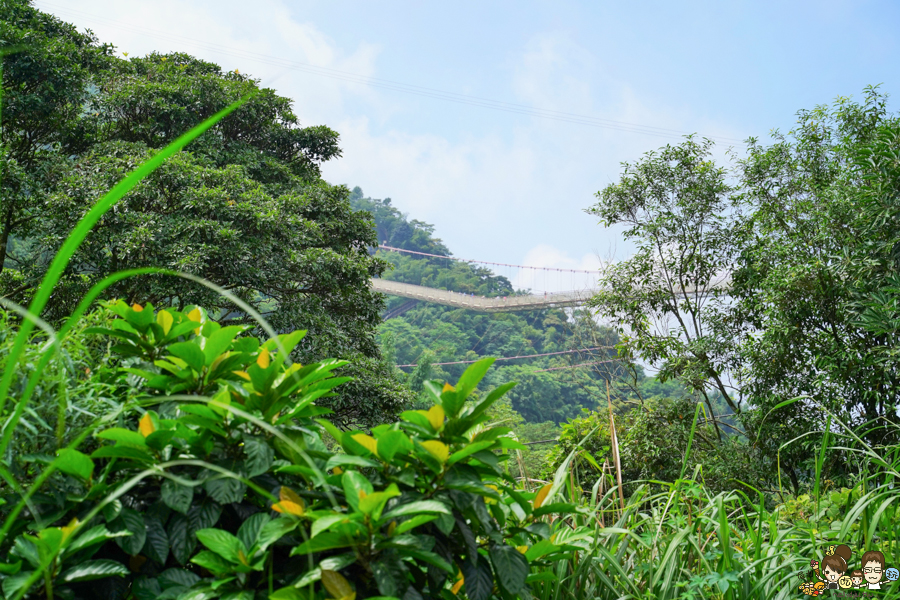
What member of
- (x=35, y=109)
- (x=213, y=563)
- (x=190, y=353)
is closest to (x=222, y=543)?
(x=213, y=563)

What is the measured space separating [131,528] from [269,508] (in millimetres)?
154

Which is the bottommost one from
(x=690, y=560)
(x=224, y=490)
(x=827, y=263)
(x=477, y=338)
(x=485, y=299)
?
(x=477, y=338)

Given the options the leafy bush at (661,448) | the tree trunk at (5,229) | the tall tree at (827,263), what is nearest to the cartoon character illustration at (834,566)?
the tall tree at (827,263)

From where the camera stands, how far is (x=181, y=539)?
2.21 ft

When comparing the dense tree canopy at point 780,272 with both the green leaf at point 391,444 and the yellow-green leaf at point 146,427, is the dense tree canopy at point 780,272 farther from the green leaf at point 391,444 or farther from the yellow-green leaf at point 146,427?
the yellow-green leaf at point 146,427

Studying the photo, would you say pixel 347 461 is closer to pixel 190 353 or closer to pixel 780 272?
pixel 190 353

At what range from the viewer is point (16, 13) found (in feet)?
17.3

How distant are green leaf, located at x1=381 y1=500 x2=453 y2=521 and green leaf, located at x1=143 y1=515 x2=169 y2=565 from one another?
270 mm

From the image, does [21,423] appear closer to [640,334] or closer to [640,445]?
[640,445]

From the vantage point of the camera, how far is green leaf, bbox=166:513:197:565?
26.3 inches

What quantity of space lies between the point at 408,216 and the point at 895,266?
3130 cm

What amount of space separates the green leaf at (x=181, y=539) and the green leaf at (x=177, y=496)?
27 mm

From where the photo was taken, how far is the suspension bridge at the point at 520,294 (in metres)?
19.8

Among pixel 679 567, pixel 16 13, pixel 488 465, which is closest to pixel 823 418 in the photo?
pixel 679 567
